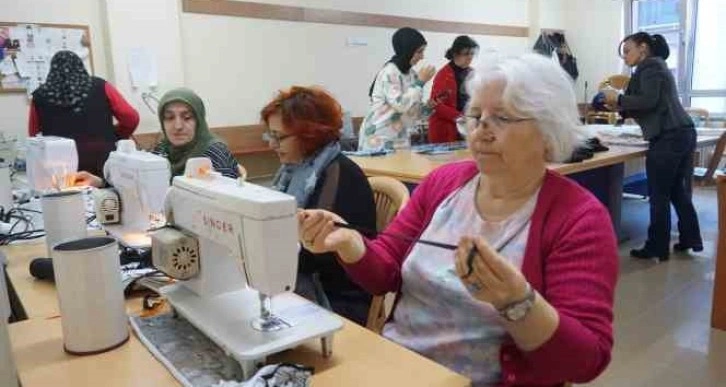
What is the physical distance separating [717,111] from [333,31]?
4.62m

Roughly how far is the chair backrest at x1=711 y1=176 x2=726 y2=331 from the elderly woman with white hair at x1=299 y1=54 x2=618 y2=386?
185 centimetres

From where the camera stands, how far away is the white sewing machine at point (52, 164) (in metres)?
2.15

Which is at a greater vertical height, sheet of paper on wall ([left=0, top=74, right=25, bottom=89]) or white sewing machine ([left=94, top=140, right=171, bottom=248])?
sheet of paper on wall ([left=0, top=74, right=25, bottom=89])

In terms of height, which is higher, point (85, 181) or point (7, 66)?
point (7, 66)

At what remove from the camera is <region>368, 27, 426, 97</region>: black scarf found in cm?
371

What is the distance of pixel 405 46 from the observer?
12.3 feet

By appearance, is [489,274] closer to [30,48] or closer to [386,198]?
[386,198]

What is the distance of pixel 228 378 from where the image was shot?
2.98 feet

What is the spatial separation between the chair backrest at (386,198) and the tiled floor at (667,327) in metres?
1.12

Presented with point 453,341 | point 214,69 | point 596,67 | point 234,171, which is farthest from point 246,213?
point 596,67

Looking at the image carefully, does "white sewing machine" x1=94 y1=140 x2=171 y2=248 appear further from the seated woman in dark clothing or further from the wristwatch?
the wristwatch

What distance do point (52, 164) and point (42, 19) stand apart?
1858mm

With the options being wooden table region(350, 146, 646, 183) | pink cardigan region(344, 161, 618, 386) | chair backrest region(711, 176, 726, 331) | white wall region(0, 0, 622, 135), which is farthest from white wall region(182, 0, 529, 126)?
pink cardigan region(344, 161, 618, 386)

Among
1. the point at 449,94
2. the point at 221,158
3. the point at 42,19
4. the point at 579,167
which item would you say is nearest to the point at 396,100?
the point at 449,94
